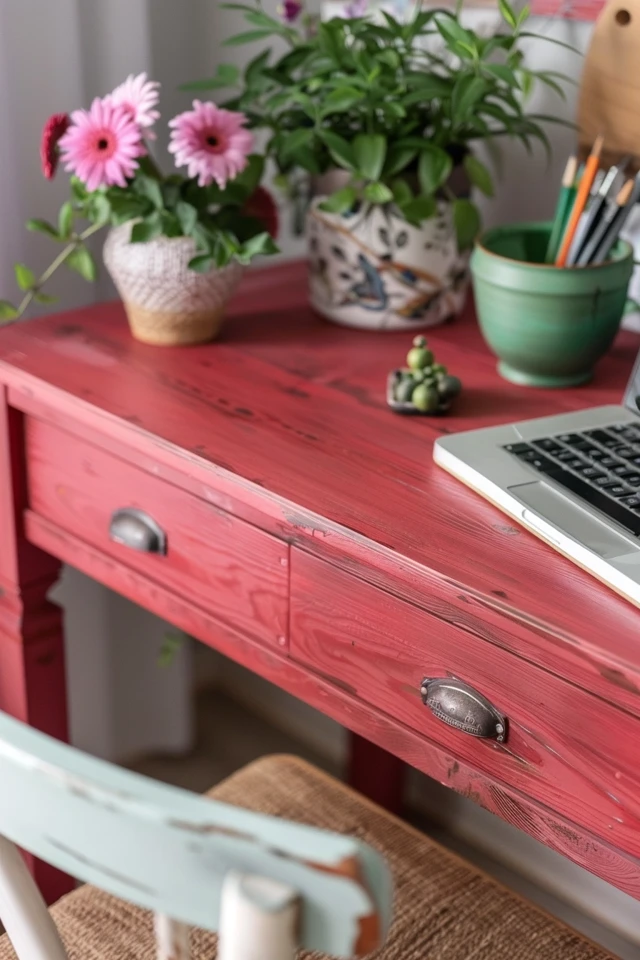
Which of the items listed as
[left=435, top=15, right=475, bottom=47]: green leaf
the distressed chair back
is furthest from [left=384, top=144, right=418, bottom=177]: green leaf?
the distressed chair back

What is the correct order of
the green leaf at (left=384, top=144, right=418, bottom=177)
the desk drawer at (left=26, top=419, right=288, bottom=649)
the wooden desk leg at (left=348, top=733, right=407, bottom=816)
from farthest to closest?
1. the wooden desk leg at (left=348, top=733, right=407, bottom=816)
2. the green leaf at (left=384, top=144, right=418, bottom=177)
3. the desk drawer at (left=26, top=419, right=288, bottom=649)

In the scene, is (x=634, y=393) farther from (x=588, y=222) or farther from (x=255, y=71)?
(x=255, y=71)

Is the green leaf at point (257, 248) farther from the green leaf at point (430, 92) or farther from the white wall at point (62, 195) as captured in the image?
the white wall at point (62, 195)

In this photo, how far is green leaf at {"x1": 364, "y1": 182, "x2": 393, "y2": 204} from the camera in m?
1.07

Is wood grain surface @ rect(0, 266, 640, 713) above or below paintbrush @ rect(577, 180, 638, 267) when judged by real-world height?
below

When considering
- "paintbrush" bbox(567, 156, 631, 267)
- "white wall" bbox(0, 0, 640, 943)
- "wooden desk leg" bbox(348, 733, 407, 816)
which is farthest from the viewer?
"wooden desk leg" bbox(348, 733, 407, 816)

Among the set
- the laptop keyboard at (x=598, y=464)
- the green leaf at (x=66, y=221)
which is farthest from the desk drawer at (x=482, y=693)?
the green leaf at (x=66, y=221)

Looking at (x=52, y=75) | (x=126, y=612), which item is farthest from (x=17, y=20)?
(x=126, y=612)

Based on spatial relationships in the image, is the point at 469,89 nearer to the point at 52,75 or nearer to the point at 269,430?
the point at 269,430

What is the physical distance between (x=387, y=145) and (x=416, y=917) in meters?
0.71

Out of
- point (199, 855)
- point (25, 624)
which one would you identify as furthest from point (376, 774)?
point (199, 855)

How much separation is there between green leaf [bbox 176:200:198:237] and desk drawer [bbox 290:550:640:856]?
38cm

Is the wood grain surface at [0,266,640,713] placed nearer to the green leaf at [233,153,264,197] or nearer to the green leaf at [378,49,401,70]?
the green leaf at [233,153,264,197]

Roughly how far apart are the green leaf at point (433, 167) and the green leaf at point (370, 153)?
4 centimetres
